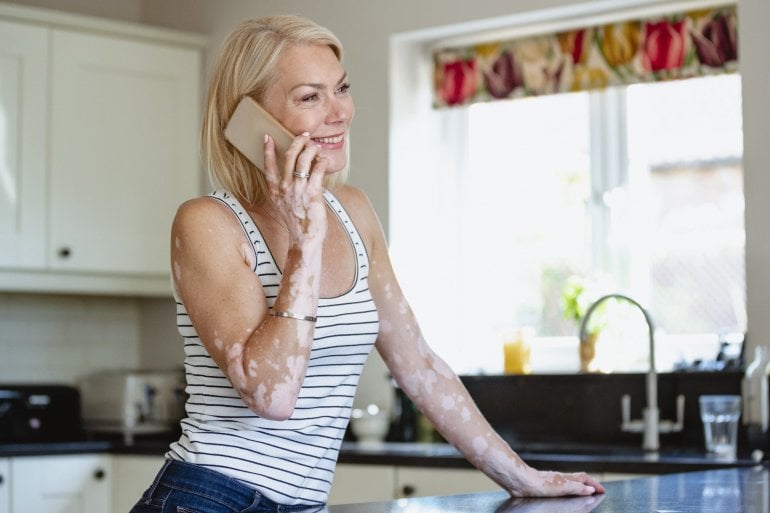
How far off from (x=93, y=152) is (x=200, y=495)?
290 cm

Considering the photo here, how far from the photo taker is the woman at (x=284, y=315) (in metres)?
1.53

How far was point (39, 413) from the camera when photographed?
4.16 metres

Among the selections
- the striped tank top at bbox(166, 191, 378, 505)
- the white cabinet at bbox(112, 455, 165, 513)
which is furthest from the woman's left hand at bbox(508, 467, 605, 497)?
the white cabinet at bbox(112, 455, 165, 513)

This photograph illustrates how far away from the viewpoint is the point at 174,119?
14.6 feet

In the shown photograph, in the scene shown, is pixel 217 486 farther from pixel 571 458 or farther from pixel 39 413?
pixel 39 413

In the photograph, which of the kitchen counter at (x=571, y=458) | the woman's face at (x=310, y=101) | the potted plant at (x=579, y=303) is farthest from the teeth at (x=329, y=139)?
the potted plant at (x=579, y=303)

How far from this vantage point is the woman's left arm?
67.4 inches

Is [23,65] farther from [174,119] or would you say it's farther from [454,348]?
[454,348]

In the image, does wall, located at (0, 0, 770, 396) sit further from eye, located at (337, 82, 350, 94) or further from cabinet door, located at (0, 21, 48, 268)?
eye, located at (337, 82, 350, 94)

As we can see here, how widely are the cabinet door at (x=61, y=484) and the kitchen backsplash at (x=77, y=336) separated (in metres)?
0.73

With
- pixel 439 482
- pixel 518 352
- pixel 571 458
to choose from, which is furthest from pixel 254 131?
pixel 518 352

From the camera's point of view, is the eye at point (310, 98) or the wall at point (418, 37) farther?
the wall at point (418, 37)

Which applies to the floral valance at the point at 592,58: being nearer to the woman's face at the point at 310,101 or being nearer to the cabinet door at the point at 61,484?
the cabinet door at the point at 61,484

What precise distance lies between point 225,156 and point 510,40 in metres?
2.45
